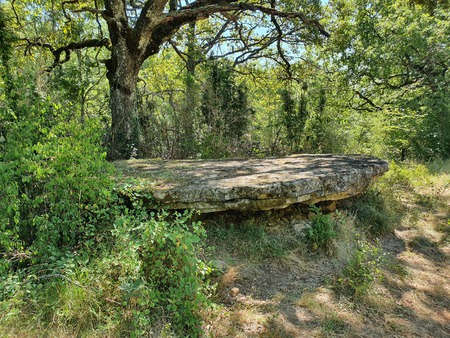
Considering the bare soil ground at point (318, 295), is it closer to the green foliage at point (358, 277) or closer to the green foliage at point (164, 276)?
the green foliage at point (358, 277)

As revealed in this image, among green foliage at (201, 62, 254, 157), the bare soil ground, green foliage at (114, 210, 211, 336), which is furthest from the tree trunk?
green foliage at (114, 210, 211, 336)

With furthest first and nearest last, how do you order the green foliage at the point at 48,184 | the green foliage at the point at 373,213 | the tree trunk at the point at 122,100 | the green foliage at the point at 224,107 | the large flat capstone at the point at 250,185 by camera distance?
the green foliage at the point at 224,107 → the tree trunk at the point at 122,100 → the green foliage at the point at 373,213 → the large flat capstone at the point at 250,185 → the green foliage at the point at 48,184

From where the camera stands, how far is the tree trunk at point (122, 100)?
5375 mm

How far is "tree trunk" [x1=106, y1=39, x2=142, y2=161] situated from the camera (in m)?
5.38

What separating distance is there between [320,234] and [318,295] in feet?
2.62

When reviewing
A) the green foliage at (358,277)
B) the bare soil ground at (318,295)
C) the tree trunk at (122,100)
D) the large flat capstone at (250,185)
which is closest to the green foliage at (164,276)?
the bare soil ground at (318,295)

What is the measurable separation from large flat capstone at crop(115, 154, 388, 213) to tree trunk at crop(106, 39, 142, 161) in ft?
5.58

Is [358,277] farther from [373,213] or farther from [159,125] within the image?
[159,125]

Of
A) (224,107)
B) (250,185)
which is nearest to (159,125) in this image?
(224,107)

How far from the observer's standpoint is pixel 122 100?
5.46 meters

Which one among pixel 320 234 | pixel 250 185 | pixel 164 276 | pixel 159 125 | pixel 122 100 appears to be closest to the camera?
pixel 164 276

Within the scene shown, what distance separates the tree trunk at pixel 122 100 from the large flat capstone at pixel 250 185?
1.70m

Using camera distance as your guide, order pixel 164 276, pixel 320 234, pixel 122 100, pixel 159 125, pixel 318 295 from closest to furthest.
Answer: pixel 164 276 < pixel 318 295 < pixel 320 234 < pixel 122 100 < pixel 159 125

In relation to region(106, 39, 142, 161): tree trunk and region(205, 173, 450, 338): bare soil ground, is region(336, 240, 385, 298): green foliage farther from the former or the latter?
region(106, 39, 142, 161): tree trunk
